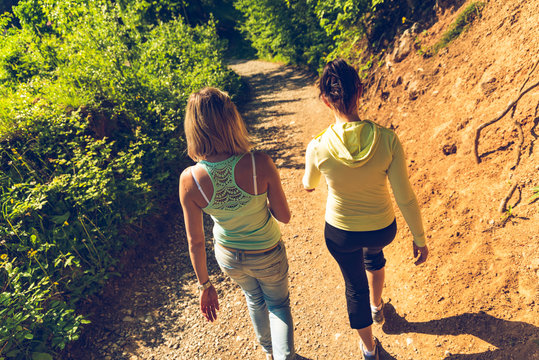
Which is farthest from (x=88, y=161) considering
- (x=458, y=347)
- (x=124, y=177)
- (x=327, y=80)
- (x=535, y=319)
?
(x=535, y=319)

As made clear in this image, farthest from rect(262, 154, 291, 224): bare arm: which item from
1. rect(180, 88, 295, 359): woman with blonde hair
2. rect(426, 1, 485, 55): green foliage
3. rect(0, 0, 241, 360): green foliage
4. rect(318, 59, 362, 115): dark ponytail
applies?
rect(426, 1, 485, 55): green foliage

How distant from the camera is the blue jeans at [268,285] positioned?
6.66 feet

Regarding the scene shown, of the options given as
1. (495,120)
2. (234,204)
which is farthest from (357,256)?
(495,120)

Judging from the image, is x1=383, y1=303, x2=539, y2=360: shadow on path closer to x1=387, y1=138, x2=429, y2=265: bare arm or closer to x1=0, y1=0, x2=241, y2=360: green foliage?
x1=387, y1=138, x2=429, y2=265: bare arm

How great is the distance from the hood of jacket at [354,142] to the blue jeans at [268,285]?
77 cm

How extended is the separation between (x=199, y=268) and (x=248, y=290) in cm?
44

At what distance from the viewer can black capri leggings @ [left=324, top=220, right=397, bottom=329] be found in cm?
202

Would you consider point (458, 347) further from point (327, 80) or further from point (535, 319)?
point (327, 80)

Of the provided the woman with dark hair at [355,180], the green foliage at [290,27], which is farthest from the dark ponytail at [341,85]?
the green foliage at [290,27]

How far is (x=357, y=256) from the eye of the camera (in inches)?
83.0

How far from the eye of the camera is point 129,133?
517 centimetres

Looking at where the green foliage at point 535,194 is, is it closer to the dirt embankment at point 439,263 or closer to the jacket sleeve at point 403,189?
the dirt embankment at point 439,263

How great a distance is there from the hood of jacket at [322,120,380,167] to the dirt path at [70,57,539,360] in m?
1.67

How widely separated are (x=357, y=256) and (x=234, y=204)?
0.92 meters
